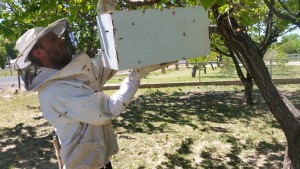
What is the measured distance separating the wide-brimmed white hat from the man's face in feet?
0.15

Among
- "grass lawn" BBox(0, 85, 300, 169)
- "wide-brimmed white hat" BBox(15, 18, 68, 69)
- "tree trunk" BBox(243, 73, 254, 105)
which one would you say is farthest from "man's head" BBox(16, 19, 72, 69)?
"tree trunk" BBox(243, 73, 254, 105)

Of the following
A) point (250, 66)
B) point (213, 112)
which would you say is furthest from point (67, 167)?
point (213, 112)

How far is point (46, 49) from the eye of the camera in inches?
87.7

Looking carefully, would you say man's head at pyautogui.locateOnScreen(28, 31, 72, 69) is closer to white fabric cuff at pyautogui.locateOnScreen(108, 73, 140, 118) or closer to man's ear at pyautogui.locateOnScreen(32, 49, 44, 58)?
man's ear at pyautogui.locateOnScreen(32, 49, 44, 58)

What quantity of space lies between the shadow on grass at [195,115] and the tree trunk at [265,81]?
192 cm

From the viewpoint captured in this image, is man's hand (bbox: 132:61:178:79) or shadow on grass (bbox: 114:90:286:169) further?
shadow on grass (bbox: 114:90:286:169)

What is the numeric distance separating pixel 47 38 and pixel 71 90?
1.31 feet

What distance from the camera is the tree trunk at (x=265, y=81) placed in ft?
10.6

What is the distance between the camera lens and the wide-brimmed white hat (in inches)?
85.7

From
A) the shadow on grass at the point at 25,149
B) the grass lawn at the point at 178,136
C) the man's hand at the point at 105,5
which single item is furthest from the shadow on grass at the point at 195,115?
the man's hand at the point at 105,5

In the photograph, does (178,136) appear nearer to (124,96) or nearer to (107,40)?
(124,96)

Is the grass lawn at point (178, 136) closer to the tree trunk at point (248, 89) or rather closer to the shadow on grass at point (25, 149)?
the shadow on grass at point (25, 149)

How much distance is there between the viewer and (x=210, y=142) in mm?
6312

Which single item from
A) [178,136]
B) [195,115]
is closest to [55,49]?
[178,136]
